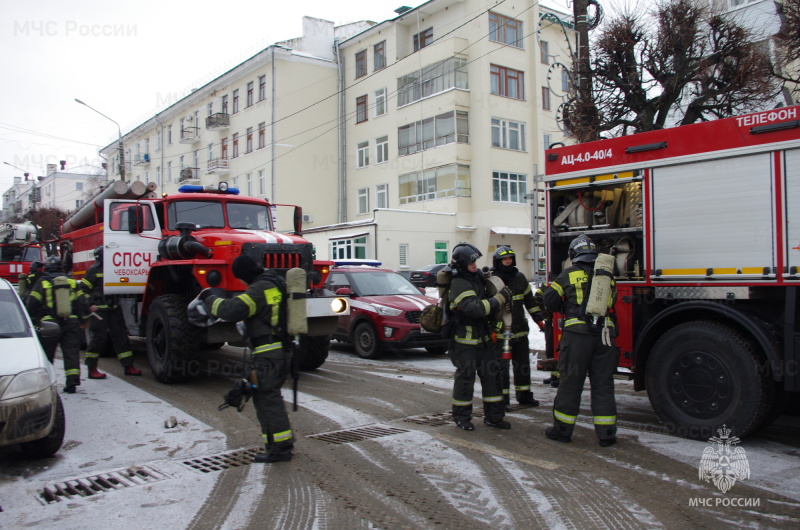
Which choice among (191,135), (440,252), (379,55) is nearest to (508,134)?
(440,252)

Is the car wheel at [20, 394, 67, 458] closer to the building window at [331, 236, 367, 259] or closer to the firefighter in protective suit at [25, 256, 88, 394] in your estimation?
the firefighter in protective suit at [25, 256, 88, 394]

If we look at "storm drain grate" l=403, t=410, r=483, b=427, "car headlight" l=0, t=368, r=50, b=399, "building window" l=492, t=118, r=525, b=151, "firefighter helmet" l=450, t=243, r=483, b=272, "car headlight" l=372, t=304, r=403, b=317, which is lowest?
"storm drain grate" l=403, t=410, r=483, b=427

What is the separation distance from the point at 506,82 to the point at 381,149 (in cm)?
→ 766

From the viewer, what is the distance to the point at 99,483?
15.4ft

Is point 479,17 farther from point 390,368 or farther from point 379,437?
point 379,437

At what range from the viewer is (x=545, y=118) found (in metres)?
32.2

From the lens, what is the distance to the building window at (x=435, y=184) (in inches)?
1199

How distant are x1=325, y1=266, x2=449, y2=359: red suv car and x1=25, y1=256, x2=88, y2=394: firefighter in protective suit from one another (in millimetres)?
4017

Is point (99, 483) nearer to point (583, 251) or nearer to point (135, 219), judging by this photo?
point (583, 251)

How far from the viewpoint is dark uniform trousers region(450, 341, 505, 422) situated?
6.05 meters

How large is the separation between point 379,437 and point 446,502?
170cm

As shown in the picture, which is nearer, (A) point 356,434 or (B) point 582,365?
(B) point 582,365

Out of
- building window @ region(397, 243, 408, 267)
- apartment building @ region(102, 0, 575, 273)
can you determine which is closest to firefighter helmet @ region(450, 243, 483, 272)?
apartment building @ region(102, 0, 575, 273)

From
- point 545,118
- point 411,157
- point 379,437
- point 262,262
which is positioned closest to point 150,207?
point 262,262
